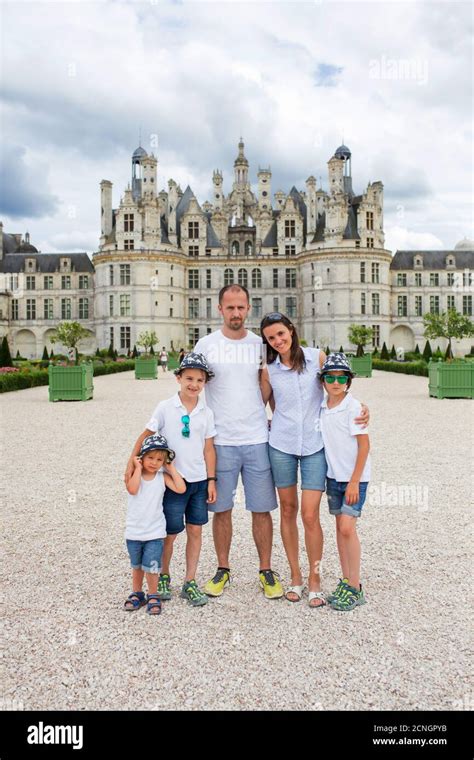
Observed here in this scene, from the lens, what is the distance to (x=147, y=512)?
419cm

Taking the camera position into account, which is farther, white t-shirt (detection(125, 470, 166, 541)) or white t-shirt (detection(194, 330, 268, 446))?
white t-shirt (detection(194, 330, 268, 446))

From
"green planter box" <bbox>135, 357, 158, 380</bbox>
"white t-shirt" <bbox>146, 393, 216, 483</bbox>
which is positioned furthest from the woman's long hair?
"green planter box" <bbox>135, 357, 158, 380</bbox>

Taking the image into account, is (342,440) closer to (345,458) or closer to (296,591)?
(345,458)

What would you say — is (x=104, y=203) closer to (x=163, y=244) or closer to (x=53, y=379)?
(x=163, y=244)

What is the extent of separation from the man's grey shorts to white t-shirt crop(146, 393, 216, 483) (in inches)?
6.5

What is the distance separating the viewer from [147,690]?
3.23 meters

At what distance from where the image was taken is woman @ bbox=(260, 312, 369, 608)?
13.9ft

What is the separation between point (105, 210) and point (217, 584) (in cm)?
5414

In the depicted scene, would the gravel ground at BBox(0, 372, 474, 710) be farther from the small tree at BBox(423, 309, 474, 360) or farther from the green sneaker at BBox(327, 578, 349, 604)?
the small tree at BBox(423, 309, 474, 360)

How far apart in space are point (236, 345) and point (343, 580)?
1.84m

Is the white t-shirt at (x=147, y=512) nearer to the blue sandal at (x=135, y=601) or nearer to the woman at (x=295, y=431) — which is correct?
the blue sandal at (x=135, y=601)

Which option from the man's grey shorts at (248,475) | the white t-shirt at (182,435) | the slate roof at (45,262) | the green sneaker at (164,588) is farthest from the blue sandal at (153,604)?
the slate roof at (45,262)

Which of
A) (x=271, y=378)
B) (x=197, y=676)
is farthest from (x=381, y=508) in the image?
(x=197, y=676)

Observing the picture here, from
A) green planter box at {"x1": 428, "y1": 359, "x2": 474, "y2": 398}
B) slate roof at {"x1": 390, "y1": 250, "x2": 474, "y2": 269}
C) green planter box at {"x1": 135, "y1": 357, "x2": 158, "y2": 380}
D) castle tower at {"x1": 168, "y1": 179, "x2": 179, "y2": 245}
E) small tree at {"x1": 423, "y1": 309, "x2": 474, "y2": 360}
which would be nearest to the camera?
green planter box at {"x1": 428, "y1": 359, "x2": 474, "y2": 398}
